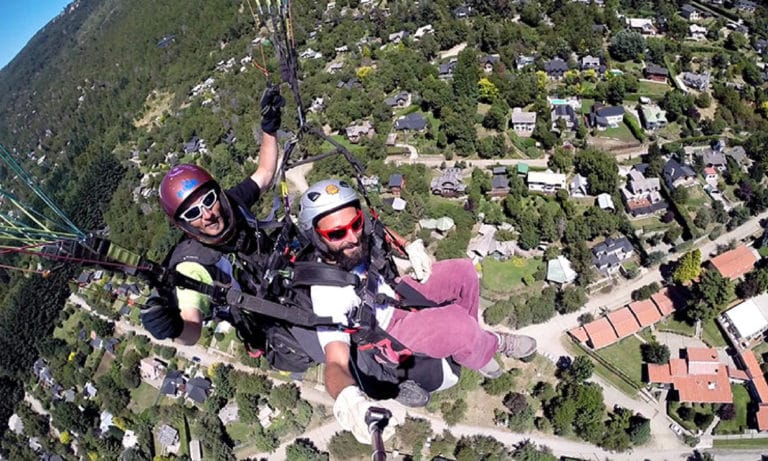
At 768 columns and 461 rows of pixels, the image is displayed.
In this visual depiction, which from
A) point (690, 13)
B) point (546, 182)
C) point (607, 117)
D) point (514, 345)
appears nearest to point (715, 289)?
point (546, 182)

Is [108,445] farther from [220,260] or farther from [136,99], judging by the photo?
[136,99]

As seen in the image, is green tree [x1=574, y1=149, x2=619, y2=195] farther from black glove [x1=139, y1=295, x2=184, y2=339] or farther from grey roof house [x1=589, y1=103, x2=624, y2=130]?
black glove [x1=139, y1=295, x2=184, y2=339]

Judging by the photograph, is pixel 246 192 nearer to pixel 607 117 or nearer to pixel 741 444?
pixel 741 444

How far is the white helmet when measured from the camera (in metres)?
4.50

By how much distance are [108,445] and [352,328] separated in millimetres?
22899

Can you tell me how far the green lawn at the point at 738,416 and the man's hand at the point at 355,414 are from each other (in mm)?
17844

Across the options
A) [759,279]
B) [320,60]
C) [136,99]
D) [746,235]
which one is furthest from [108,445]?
[136,99]

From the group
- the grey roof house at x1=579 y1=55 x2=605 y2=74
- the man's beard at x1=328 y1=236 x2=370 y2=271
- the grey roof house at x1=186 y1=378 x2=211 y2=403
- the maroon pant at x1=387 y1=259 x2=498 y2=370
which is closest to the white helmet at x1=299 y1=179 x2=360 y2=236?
the man's beard at x1=328 y1=236 x2=370 y2=271

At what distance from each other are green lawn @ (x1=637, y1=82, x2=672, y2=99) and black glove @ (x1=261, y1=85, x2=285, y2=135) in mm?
31144

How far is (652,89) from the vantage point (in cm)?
3094

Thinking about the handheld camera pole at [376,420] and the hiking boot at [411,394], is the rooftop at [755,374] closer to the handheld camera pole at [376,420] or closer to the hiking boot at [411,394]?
the hiking boot at [411,394]

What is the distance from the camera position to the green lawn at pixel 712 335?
1792cm

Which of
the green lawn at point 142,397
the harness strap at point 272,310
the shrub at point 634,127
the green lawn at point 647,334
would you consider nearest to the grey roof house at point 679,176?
the shrub at point 634,127

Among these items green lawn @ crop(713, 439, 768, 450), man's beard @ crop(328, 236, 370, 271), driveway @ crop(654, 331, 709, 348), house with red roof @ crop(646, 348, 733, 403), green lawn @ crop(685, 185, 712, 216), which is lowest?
green lawn @ crop(713, 439, 768, 450)
